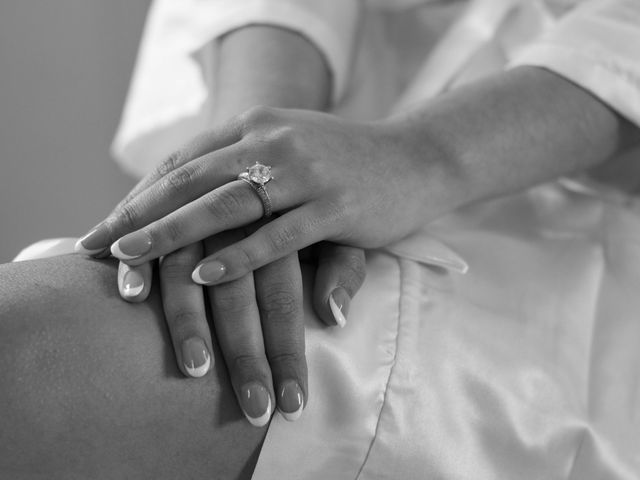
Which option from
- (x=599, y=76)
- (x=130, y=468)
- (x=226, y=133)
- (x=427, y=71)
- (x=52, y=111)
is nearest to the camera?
(x=130, y=468)

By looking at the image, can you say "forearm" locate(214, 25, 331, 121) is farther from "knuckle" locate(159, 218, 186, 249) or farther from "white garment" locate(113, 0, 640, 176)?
"knuckle" locate(159, 218, 186, 249)

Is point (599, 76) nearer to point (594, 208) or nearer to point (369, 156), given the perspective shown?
point (594, 208)

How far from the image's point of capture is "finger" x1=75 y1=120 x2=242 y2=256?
61cm

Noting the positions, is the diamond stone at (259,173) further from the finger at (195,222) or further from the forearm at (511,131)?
the forearm at (511,131)

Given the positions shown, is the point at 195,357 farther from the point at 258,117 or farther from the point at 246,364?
the point at 258,117

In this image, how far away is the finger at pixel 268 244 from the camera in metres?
0.59

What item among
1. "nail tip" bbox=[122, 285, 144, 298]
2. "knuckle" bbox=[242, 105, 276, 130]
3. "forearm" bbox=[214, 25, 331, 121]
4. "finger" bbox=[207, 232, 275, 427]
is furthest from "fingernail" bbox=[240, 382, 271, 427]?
"forearm" bbox=[214, 25, 331, 121]

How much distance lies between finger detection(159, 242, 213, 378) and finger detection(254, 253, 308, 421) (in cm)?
4

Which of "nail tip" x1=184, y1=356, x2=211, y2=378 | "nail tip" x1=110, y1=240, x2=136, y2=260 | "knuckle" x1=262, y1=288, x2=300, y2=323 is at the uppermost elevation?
"nail tip" x1=110, y1=240, x2=136, y2=260

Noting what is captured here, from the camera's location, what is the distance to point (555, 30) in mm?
830

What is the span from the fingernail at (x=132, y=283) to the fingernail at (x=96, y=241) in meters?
0.04

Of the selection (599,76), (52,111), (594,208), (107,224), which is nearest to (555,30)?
(599,76)

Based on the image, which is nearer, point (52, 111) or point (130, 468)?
point (130, 468)

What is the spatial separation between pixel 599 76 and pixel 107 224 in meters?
0.48
